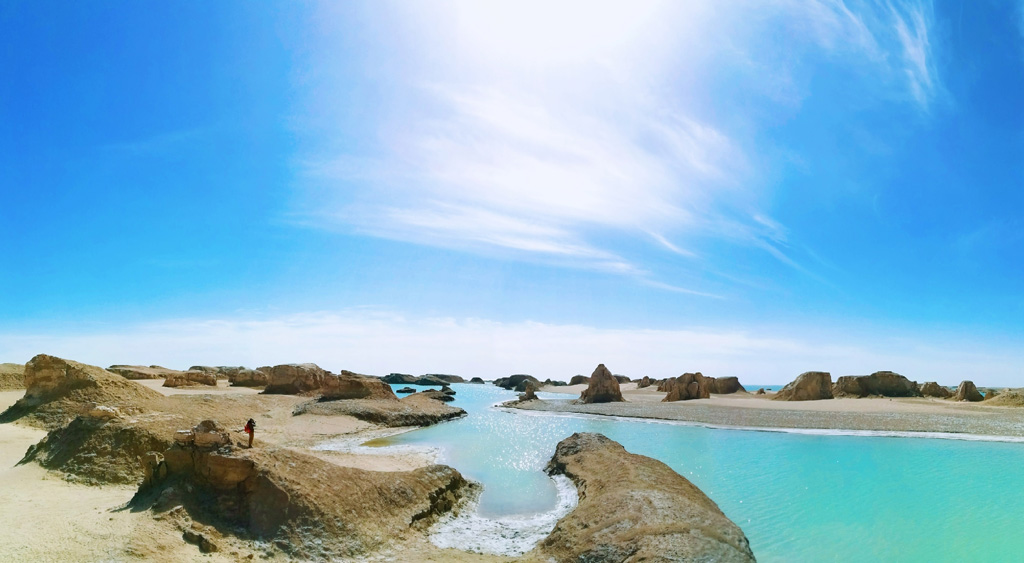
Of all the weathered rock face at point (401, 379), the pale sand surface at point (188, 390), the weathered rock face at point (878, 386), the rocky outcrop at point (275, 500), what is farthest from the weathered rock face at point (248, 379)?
the weathered rock face at point (401, 379)

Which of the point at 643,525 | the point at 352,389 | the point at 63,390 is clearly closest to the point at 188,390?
the point at 352,389

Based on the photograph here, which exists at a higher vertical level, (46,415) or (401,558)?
(46,415)

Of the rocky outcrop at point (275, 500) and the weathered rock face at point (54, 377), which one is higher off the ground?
the weathered rock face at point (54, 377)

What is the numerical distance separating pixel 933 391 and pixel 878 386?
18.8 feet

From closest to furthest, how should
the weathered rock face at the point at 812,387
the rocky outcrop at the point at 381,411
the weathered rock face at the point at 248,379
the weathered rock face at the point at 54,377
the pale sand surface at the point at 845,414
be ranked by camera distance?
the weathered rock face at the point at 54,377, the pale sand surface at the point at 845,414, the rocky outcrop at the point at 381,411, the weathered rock face at the point at 812,387, the weathered rock face at the point at 248,379

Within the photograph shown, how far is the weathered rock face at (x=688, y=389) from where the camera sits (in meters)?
61.0

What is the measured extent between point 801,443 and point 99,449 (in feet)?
101

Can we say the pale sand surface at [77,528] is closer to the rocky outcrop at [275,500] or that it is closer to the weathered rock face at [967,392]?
the rocky outcrop at [275,500]

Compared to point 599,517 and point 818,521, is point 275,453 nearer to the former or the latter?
point 599,517

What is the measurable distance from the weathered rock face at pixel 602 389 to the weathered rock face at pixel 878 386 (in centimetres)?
2478

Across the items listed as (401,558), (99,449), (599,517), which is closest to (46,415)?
(99,449)

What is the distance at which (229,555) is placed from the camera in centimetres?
864

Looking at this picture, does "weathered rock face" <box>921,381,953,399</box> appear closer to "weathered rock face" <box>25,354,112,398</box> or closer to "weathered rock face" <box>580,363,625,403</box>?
"weathered rock face" <box>580,363,625,403</box>

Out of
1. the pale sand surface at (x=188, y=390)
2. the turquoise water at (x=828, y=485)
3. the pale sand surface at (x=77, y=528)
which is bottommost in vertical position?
the turquoise water at (x=828, y=485)
